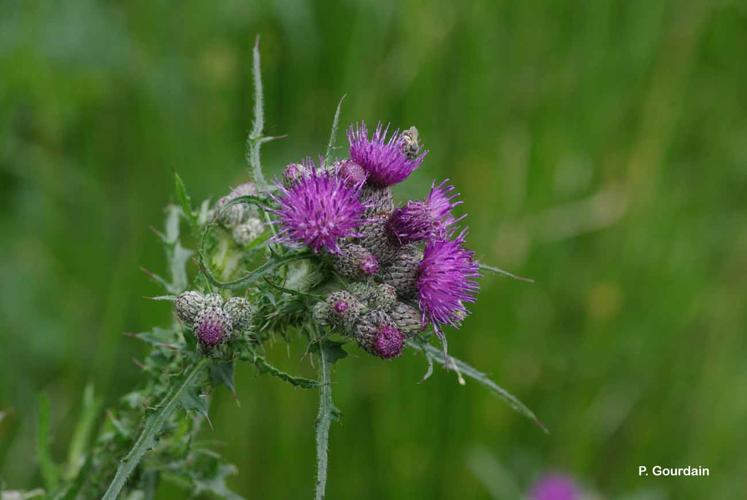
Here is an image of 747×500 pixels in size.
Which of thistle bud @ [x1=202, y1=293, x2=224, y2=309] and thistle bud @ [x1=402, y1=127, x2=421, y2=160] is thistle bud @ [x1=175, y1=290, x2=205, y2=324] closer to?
thistle bud @ [x1=202, y1=293, x2=224, y2=309]

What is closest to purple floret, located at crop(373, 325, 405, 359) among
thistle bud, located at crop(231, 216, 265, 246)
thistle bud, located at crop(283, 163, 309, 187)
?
thistle bud, located at crop(283, 163, 309, 187)

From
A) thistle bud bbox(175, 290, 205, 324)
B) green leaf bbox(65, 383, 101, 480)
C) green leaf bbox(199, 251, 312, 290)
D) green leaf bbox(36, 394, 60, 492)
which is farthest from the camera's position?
green leaf bbox(65, 383, 101, 480)

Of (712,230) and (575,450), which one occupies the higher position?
(712,230)

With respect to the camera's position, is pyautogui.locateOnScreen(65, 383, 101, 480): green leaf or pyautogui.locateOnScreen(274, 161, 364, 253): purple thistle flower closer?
pyautogui.locateOnScreen(274, 161, 364, 253): purple thistle flower

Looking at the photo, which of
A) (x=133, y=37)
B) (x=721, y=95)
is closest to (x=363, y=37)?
(x=133, y=37)

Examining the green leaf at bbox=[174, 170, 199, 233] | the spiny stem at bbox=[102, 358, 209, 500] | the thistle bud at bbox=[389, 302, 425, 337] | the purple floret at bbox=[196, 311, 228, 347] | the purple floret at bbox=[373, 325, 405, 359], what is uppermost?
the green leaf at bbox=[174, 170, 199, 233]

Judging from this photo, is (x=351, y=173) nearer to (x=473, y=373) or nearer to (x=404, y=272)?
(x=404, y=272)

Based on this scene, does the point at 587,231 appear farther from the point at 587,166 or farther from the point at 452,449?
the point at 452,449
